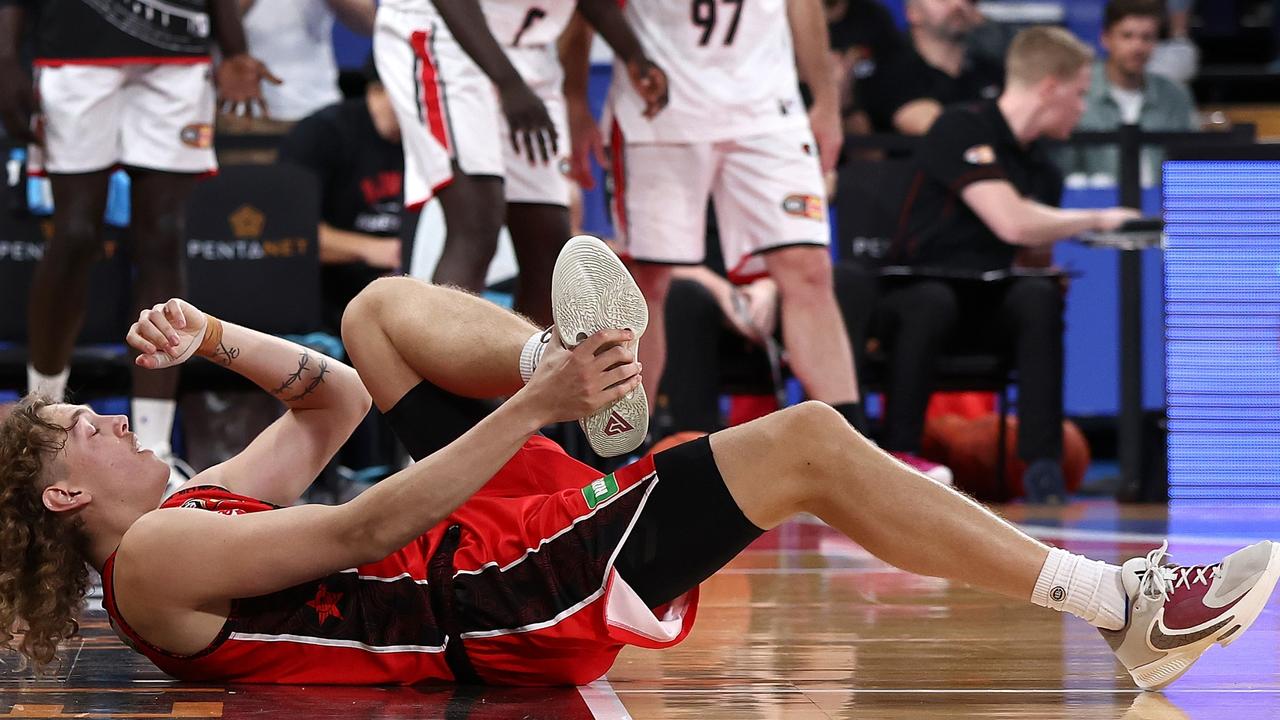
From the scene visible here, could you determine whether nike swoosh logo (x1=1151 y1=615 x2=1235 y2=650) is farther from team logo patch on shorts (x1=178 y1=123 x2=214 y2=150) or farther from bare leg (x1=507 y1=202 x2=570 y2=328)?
team logo patch on shorts (x1=178 y1=123 x2=214 y2=150)

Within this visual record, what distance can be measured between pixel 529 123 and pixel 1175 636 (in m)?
2.47

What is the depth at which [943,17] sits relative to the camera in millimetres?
7410

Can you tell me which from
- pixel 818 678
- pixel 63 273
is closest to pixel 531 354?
pixel 818 678

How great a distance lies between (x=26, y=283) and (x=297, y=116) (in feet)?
5.78

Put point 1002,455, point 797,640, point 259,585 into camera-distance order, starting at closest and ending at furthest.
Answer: point 259,585
point 797,640
point 1002,455

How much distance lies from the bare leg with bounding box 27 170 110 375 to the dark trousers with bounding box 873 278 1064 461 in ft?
8.45

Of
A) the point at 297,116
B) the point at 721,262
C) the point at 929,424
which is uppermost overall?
the point at 297,116

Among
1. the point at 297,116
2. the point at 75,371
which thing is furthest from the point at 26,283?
the point at 297,116

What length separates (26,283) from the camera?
5418mm

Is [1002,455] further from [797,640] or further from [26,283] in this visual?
[26,283]

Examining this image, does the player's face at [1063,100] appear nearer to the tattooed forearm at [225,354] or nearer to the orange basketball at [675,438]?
the orange basketball at [675,438]

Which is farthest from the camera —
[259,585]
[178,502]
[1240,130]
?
[1240,130]

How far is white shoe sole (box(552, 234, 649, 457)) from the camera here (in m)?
2.17

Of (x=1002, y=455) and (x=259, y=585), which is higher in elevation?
(x=259, y=585)
